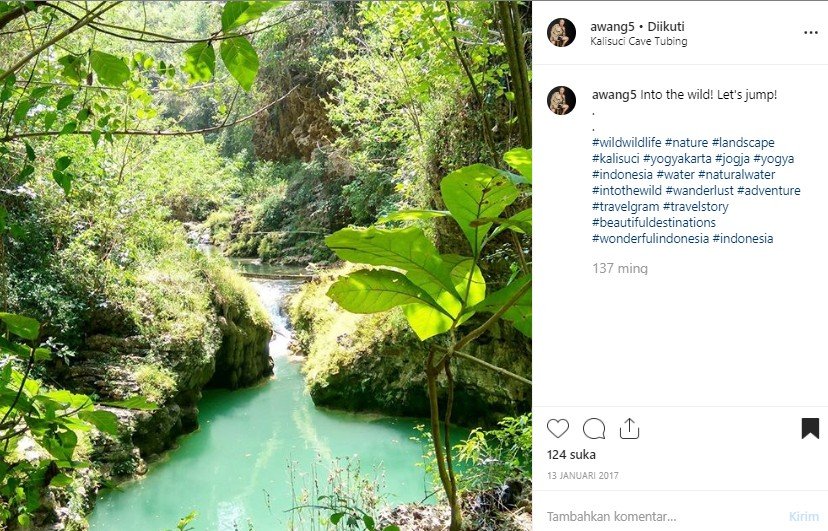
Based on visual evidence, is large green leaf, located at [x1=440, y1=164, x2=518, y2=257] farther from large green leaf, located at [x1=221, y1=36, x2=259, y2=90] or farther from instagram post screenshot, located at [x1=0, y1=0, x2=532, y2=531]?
instagram post screenshot, located at [x1=0, y1=0, x2=532, y2=531]

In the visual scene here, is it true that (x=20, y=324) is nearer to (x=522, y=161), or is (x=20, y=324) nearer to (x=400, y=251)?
(x=400, y=251)

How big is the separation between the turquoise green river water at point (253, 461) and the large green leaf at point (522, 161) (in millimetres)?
1892

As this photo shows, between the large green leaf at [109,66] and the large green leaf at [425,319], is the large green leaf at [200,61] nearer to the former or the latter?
the large green leaf at [109,66]

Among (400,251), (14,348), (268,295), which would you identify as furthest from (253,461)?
(400,251)

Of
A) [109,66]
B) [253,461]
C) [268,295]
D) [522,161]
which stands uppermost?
[109,66]

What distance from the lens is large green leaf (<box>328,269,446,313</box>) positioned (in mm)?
655
